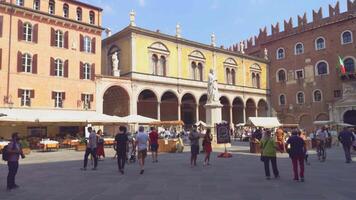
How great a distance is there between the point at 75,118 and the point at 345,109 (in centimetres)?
2953

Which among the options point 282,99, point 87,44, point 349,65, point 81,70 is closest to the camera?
point 81,70

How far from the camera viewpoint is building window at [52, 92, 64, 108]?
27.6 metres

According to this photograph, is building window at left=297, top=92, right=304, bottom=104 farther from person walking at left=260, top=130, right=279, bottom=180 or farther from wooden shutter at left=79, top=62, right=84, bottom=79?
person walking at left=260, top=130, right=279, bottom=180

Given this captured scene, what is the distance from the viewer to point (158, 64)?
35125 mm

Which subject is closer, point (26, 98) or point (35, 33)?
point (26, 98)

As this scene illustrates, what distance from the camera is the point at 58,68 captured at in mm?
27984

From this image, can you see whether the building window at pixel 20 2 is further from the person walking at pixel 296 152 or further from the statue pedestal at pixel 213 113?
the person walking at pixel 296 152

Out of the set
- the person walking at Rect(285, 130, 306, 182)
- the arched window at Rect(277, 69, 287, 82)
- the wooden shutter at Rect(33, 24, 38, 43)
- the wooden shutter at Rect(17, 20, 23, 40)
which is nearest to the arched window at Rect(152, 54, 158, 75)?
the wooden shutter at Rect(33, 24, 38, 43)

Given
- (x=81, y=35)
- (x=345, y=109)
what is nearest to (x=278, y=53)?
(x=345, y=109)

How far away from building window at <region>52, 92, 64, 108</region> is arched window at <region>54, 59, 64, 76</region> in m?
1.66

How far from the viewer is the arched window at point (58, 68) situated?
2786 centimetres

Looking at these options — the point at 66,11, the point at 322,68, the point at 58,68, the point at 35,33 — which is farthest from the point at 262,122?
the point at 322,68

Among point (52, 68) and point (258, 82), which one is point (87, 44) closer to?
point (52, 68)

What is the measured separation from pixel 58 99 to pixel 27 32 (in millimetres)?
5769
